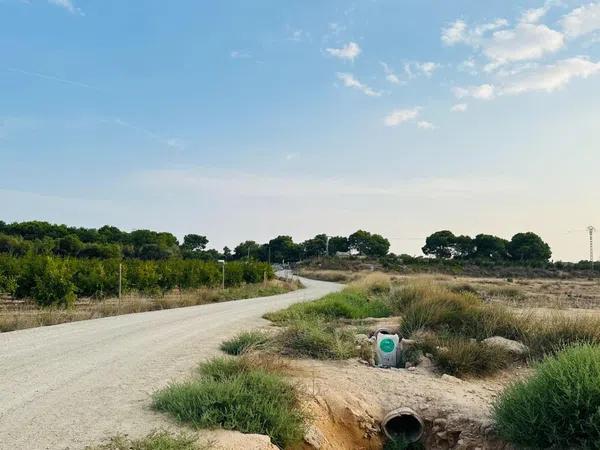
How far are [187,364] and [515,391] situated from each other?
558cm

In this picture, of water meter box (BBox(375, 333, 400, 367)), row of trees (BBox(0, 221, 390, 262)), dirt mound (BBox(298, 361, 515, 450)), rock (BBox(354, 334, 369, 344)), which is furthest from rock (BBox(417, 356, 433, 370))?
row of trees (BBox(0, 221, 390, 262))

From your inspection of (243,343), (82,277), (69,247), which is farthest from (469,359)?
(69,247)

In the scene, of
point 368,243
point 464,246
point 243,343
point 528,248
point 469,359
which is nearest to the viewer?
point 469,359

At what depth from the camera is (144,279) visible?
30.4 metres

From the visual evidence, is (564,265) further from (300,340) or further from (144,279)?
(300,340)

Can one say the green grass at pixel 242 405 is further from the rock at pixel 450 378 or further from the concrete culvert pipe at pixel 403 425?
the rock at pixel 450 378

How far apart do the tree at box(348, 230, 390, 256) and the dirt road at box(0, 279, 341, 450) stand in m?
111

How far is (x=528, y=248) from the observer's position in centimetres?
10662

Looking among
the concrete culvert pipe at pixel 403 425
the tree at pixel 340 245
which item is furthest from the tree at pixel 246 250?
the concrete culvert pipe at pixel 403 425

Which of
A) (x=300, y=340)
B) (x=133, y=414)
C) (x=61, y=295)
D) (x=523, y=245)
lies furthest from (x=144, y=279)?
(x=523, y=245)

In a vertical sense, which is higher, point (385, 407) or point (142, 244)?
point (142, 244)

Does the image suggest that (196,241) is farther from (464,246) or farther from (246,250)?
(464,246)

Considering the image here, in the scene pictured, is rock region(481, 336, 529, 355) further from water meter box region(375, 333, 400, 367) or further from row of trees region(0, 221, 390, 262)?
row of trees region(0, 221, 390, 262)

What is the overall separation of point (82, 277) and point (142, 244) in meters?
58.8
